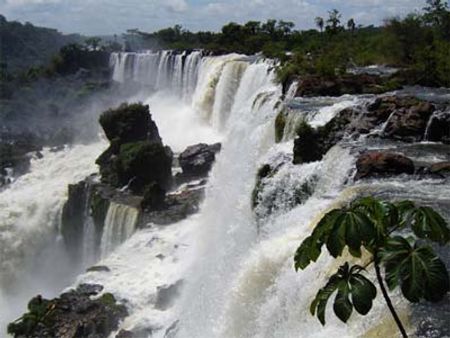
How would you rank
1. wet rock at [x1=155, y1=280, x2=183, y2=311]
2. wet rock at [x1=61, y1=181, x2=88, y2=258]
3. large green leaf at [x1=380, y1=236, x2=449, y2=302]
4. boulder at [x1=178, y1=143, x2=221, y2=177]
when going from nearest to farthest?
1. large green leaf at [x1=380, y1=236, x2=449, y2=302]
2. wet rock at [x1=155, y1=280, x2=183, y2=311]
3. boulder at [x1=178, y1=143, x2=221, y2=177]
4. wet rock at [x1=61, y1=181, x2=88, y2=258]

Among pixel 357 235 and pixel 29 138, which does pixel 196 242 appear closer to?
pixel 357 235

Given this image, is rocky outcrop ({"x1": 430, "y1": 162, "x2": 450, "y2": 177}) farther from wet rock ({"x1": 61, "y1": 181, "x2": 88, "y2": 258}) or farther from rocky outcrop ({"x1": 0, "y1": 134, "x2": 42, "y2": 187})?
rocky outcrop ({"x1": 0, "y1": 134, "x2": 42, "y2": 187})

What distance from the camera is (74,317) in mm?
13922

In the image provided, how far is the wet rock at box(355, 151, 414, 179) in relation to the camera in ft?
34.3

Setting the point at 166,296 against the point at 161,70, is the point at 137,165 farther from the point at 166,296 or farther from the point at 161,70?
the point at 161,70

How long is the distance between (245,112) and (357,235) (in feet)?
62.8

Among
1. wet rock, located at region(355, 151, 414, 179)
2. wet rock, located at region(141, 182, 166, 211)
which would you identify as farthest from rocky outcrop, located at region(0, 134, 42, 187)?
wet rock, located at region(355, 151, 414, 179)

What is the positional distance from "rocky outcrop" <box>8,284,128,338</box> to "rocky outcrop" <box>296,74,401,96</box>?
8.60 m

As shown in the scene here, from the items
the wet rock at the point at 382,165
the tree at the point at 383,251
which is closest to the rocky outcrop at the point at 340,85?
the wet rock at the point at 382,165

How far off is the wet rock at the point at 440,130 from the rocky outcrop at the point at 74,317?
7966 millimetres

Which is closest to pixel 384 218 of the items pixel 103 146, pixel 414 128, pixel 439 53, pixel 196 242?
pixel 414 128

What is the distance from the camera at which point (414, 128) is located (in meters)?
13.5

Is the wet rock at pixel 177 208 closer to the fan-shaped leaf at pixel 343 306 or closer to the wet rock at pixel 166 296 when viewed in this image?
the wet rock at pixel 166 296

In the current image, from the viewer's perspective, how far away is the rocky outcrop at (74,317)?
13359mm
